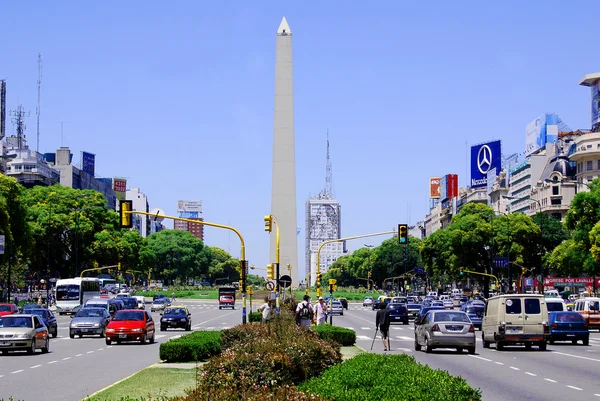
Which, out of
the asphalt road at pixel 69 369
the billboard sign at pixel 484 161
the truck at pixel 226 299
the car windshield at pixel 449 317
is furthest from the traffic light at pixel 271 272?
the billboard sign at pixel 484 161

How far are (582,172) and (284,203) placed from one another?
160 feet

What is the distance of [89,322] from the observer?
41312 mm

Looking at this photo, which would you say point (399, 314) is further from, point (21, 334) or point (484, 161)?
point (484, 161)

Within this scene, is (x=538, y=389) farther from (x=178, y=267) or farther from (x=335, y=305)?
(x=178, y=267)

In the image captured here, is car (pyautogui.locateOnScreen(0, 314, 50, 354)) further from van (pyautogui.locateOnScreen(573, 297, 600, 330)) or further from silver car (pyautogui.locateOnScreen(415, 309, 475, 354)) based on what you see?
van (pyautogui.locateOnScreen(573, 297, 600, 330))

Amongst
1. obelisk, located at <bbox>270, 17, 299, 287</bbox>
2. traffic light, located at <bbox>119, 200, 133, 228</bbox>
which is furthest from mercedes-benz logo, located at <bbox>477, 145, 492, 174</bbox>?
traffic light, located at <bbox>119, 200, 133, 228</bbox>

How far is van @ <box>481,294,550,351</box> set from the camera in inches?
1208

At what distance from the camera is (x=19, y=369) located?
76.8 ft

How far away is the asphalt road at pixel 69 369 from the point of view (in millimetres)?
17875

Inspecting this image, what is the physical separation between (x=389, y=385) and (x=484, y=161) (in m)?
152

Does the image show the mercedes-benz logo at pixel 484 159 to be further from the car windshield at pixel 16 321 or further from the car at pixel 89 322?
the car windshield at pixel 16 321

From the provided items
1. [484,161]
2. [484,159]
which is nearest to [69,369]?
[484,159]

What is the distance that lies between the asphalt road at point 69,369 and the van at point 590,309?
75.6 feet

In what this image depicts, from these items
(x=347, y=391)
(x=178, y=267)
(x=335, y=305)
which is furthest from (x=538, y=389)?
(x=178, y=267)
